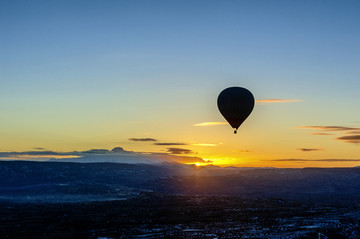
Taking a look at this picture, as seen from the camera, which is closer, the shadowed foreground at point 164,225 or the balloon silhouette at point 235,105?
the balloon silhouette at point 235,105

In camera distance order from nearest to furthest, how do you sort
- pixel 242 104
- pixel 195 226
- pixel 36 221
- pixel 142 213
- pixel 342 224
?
1. pixel 242 104
2. pixel 195 226
3. pixel 342 224
4. pixel 36 221
5. pixel 142 213

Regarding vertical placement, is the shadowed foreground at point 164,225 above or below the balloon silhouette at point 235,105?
below

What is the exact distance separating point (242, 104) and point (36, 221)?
82918 millimetres

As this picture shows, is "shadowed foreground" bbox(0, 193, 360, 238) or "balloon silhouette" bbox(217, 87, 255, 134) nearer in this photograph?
"balloon silhouette" bbox(217, 87, 255, 134)

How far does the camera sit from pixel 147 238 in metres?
88.9

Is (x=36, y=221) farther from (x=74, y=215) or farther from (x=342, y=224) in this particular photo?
(x=342, y=224)

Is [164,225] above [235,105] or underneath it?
underneath

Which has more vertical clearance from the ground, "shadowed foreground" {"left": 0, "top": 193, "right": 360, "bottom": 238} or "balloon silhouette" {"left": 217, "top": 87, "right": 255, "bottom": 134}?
"balloon silhouette" {"left": 217, "top": 87, "right": 255, "bottom": 134}

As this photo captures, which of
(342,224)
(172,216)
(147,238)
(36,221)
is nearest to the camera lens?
(147,238)

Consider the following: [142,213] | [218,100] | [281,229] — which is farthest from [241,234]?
[142,213]

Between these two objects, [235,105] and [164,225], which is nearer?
[235,105]

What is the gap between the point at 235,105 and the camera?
7631cm

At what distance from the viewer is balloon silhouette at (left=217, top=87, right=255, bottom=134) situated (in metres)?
76.1

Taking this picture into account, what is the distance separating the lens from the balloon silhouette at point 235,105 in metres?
76.1
